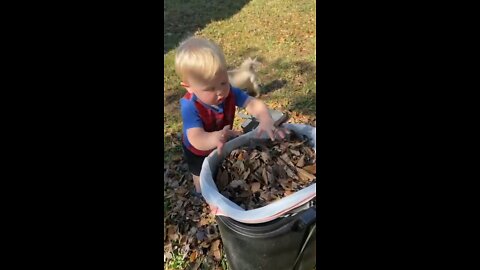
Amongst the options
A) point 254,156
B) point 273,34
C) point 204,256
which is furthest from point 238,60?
point 204,256

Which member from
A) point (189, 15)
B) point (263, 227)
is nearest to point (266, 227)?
point (263, 227)

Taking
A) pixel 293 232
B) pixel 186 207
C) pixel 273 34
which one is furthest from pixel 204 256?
pixel 273 34

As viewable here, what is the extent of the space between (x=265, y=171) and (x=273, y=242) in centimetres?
23

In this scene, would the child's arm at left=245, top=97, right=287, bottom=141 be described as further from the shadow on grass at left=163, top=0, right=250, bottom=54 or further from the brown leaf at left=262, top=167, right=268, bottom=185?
the shadow on grass at left=163, top=0, right=250, bottom=54

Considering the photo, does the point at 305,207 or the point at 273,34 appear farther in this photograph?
the point at 273,34

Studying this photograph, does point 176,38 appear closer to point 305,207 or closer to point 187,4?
point 187,4

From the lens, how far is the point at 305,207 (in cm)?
169

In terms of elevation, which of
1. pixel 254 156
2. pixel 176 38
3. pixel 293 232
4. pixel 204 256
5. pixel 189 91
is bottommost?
pixel 204 256

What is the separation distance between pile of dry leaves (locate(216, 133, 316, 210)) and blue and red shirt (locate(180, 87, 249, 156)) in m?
0.10

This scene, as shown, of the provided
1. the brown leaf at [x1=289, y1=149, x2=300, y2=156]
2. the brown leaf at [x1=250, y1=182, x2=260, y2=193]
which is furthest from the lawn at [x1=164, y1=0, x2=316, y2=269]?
the brown leaf at [x1=250, y1=182, x2=260, y2=193]

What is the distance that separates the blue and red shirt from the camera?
1729mm
